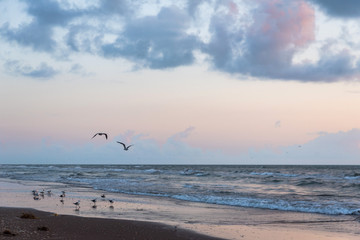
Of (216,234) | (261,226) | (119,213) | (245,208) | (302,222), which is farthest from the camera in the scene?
(245,208)

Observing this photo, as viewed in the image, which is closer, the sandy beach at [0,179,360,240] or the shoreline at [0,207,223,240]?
the shoreline at [0,207,223,240]

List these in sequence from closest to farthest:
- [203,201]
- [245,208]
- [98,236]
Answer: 1. [98,236]
2. [245,208]
3. [203,201]

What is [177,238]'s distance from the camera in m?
12.5

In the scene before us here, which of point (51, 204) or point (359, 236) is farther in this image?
point (51, 204)

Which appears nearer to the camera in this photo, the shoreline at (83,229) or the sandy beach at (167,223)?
the shoreline at (83,229)

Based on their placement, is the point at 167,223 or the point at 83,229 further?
the point at 167,223

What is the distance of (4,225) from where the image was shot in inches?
523

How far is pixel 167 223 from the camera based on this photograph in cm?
1527

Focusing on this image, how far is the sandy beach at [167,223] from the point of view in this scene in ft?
42.1

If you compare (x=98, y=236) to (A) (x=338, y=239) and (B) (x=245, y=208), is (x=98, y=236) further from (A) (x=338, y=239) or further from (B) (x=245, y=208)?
(B) (x=245, y=208)

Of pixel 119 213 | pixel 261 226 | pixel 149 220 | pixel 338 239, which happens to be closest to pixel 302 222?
pixel 261 226

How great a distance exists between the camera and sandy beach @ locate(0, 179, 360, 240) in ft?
42.1

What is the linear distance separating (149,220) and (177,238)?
3574mm

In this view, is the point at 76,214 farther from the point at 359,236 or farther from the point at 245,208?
the point at 359,236
